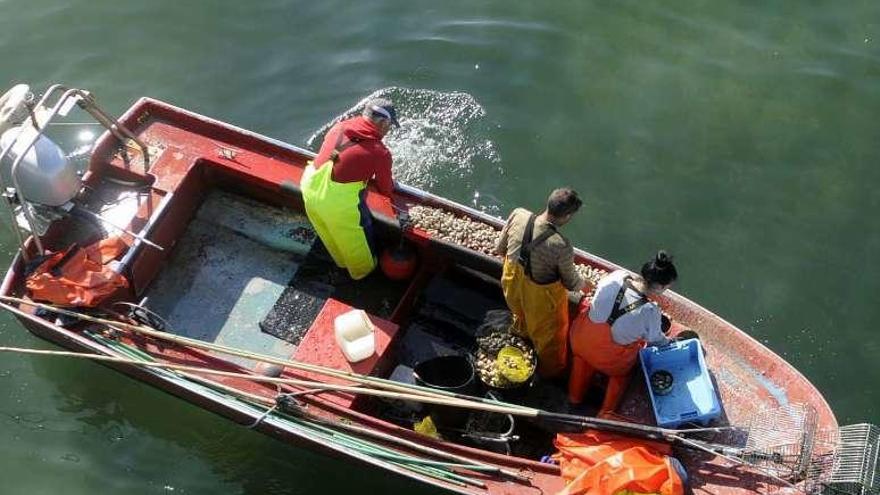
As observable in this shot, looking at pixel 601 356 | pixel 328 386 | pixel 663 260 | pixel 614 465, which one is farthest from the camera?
pixel 328 386

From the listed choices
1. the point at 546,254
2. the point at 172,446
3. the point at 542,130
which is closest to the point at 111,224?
the point at 172,446

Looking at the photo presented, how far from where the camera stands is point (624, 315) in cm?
627

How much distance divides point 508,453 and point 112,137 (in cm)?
508

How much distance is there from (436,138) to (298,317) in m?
3.37

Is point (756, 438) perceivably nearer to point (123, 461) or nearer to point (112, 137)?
point (123, 461)

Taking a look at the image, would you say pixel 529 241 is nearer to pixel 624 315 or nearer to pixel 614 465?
pixel 624 315

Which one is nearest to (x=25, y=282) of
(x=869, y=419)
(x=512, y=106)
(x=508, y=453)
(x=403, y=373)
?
(x=403, y=373)

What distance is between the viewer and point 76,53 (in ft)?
37.6

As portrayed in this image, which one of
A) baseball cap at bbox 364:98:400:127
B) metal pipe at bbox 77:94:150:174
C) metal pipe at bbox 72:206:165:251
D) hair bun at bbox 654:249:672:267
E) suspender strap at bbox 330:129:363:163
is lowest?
metal pipe at bbox 72:206:165:251

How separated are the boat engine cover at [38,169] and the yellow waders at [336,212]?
2.27 m

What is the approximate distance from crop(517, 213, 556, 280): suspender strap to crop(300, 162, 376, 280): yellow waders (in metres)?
1.68

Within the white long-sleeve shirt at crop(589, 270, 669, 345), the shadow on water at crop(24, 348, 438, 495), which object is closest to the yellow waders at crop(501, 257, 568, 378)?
the white long-sleeve shirt at crop(589, 270, 669, 345)

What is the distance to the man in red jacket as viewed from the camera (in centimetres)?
706

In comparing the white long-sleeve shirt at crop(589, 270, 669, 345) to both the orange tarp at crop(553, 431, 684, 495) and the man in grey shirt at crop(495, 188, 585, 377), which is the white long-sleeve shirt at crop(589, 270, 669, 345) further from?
the orange tarp at crop(553, 431, 684, 495)
